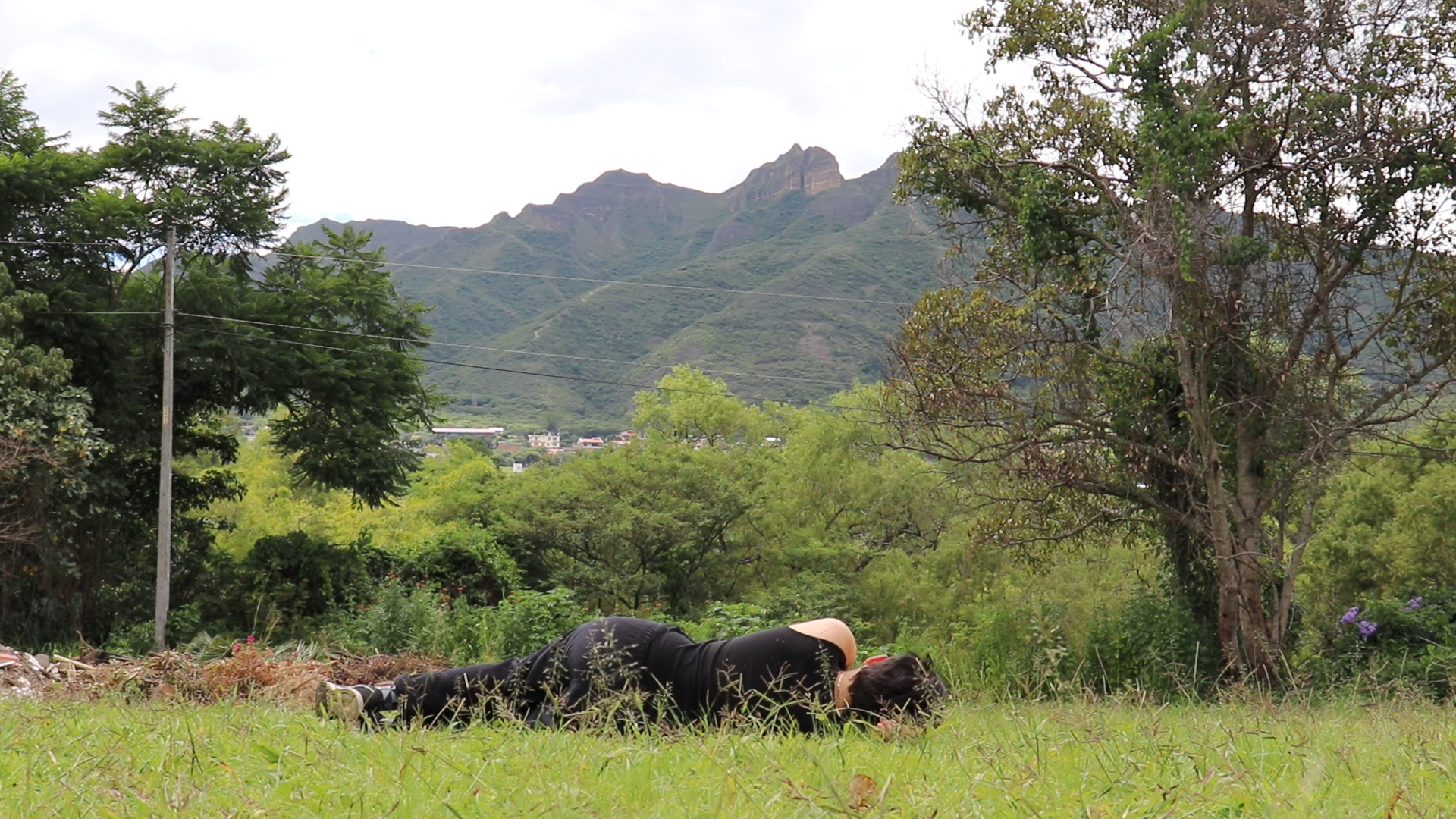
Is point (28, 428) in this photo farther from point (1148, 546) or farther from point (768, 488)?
point (768, 488)

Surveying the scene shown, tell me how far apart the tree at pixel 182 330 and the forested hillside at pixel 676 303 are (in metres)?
21.3

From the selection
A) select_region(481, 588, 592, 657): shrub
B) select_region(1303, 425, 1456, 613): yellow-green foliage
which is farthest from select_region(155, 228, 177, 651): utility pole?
select_region(1303, 425, 1456, 613): yellow-green foliage

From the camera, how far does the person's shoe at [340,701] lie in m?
4.28

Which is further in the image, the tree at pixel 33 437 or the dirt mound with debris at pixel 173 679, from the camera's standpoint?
the tree at pixel 33 437

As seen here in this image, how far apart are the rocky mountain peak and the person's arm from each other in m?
107

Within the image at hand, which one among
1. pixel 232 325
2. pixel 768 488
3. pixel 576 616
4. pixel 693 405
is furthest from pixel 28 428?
pixel 693 405

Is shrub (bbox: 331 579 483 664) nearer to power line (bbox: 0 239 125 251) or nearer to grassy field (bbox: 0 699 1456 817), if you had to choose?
power line (bbox: 0 239 125 251)

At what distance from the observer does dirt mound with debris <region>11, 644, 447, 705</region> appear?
5.41 meters

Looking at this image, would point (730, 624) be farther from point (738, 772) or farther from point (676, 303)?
point (676, 303)

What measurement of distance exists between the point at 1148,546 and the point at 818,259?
2377 inches

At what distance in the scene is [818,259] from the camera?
7181 cm

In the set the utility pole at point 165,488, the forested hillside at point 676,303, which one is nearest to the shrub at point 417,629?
the utility pole at point 165,488

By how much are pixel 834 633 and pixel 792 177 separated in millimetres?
120247

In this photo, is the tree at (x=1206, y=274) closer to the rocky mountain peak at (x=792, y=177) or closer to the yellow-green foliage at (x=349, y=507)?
the yellow-green foliage at (x=349, y=507)
